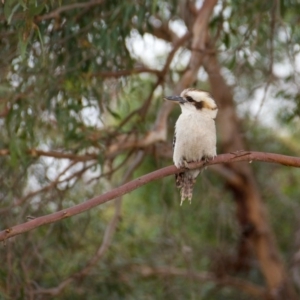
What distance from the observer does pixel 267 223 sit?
6867mm

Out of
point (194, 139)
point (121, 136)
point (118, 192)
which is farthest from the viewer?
point (121, 136)

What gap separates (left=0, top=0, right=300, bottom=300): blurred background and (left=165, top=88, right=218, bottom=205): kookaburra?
1.49 feet

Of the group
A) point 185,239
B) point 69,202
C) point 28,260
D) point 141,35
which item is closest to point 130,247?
point 185,239

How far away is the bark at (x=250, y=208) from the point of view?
21.9ft

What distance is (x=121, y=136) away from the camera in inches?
196

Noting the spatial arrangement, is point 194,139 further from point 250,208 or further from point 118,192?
point 250,208

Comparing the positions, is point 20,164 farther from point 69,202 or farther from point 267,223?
point 267,223

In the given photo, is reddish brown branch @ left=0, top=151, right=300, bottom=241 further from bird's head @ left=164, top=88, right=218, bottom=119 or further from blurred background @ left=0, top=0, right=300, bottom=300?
blurred background @ left=0, top=0, right=300, bottom=300

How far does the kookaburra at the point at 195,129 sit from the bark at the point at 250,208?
9.64 feet

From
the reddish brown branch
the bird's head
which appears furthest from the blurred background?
the reddish brown branch

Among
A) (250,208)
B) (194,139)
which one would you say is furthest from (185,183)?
(250,208)

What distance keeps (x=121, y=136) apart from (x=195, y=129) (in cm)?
143

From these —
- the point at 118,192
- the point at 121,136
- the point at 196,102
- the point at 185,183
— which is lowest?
the point at 118,192

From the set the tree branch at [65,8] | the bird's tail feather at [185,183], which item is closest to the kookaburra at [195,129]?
the bird's tail feather at [185,183]
